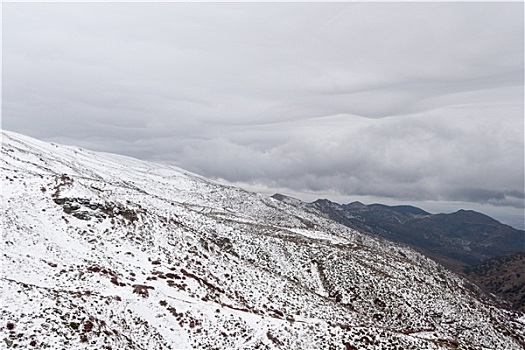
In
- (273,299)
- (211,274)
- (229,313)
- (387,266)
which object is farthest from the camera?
(387,266)

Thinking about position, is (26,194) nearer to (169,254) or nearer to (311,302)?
(169,254)

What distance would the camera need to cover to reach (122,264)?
1212 inches

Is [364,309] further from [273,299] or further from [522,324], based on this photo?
[522,324]

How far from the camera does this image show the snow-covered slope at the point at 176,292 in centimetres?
1894

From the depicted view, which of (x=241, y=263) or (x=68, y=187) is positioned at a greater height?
(x=68, y=187)

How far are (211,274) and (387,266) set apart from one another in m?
43.5

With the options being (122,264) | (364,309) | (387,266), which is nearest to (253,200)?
(387,266)

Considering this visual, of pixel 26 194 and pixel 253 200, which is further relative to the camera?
pixel 253 200

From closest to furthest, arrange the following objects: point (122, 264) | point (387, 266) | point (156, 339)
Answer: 1. point (156, 339)
2. point (122, 264)
3. point (387, 266)

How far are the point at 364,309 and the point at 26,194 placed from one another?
47.8 metres

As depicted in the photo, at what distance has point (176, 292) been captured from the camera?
1110 inches

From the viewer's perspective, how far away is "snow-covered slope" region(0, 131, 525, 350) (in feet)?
62.1

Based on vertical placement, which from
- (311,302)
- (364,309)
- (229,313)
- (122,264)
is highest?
(122,264)

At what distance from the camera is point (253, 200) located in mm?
184250
